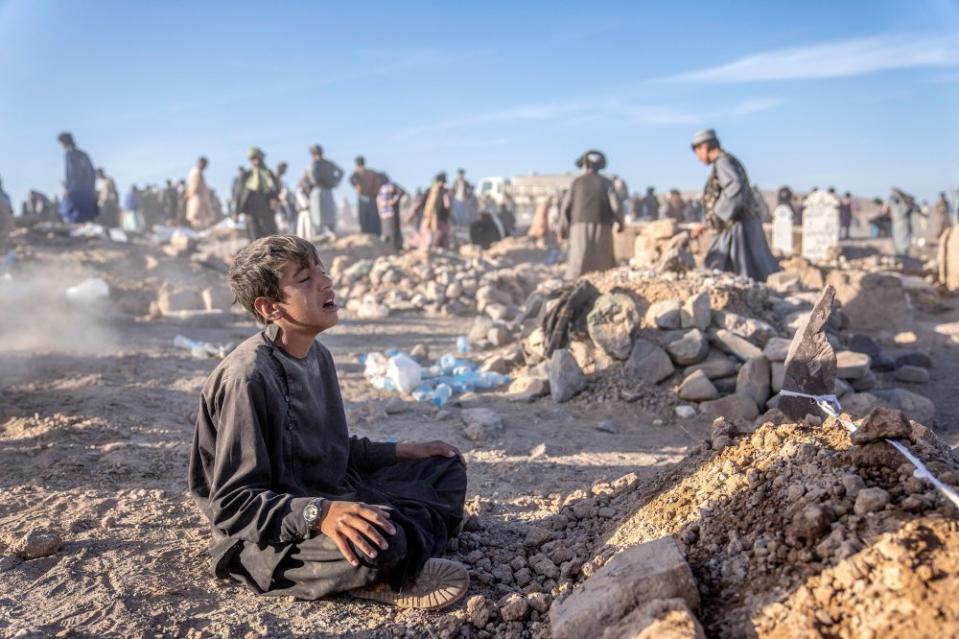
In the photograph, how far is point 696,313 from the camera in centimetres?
570

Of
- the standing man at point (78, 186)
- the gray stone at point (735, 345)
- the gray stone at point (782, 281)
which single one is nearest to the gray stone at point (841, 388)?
the gray stone at point (735, 345)

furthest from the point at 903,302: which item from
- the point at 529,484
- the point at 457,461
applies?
the point at 457,461

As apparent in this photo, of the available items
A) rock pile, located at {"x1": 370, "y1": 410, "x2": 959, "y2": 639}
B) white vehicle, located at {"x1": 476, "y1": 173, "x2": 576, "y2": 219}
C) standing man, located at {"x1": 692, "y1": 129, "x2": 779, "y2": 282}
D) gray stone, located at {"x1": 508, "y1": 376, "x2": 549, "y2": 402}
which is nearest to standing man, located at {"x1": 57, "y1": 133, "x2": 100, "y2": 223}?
gray stone, located at {"x1": 508, "y1": 376, "x2": 549, "y2": 402}

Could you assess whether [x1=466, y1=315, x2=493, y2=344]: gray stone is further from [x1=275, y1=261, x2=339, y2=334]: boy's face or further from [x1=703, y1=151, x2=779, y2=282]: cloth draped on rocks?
[x1=275, y1=261, x2=339, y2=334]: boy's face

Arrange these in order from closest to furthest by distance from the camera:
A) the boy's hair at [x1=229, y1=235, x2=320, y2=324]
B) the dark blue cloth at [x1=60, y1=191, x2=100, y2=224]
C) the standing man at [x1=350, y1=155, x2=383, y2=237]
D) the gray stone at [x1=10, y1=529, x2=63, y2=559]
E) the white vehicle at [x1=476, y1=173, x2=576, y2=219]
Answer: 1. the boy's hair at [x1=229, y1=235, x2=320, y2=324]
2. the gray stone at [x1=10, y1=529, x2=63, y2=559]
3. the dark blue cloth at [x1=60, y1=191, x2=100, y2=224]
4. the standing man at [x1=350, y1=155, x2=383, y2=237]
5. the white vehicle at [x1=476, y1=173, x2=576, y2=219]

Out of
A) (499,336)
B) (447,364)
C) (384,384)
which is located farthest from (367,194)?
(384,384)

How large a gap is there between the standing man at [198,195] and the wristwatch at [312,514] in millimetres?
14349

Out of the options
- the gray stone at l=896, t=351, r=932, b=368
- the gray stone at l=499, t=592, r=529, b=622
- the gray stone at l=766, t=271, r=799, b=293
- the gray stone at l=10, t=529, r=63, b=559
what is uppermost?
the gray stone at l=766, t=271, r=799, b=293

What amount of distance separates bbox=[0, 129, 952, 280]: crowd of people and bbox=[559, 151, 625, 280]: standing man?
0.01 meters

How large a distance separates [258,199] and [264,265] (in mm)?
9055

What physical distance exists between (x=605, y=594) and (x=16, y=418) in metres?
4.05

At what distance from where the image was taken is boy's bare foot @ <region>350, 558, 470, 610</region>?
234 cm

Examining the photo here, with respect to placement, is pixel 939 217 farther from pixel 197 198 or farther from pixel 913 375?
pixel 197 198

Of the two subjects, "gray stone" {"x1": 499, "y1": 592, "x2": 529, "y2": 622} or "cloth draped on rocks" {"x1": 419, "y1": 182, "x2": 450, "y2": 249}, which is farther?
"cloth draped on rocks" {"x1": 419, "y1": 182, "x2": 450, "y2": 249}
